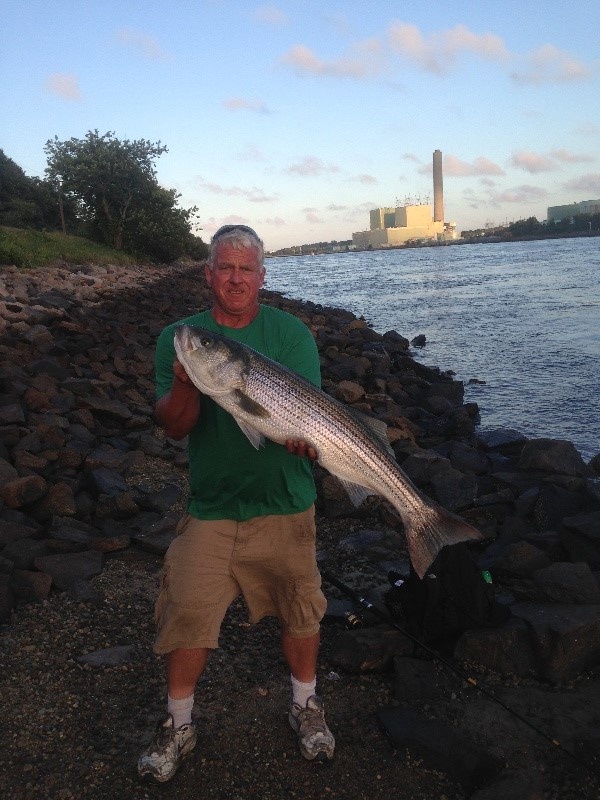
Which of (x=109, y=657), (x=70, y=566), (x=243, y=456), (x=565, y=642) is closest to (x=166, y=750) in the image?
(x=109, y=657)

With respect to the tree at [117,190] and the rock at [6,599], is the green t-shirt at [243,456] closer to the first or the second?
the rock at [6,599]

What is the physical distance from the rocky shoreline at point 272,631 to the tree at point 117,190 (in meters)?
42.7

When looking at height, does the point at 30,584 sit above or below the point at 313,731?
above

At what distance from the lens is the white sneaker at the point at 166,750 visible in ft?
11.4

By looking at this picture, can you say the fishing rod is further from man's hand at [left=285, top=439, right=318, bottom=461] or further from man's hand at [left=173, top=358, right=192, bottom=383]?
man's hand at [left=173, top=358, right=192, bottom=383]

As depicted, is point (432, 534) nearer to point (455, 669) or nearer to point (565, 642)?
point (455, 669)

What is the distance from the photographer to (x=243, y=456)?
12.1 feet

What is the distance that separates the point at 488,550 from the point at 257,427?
12.0ft

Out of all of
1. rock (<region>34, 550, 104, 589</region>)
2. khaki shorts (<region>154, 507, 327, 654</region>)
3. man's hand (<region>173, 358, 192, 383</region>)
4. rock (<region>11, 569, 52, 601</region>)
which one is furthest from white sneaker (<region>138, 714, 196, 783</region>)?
rock (<region>34, 550, 104, 589</region>)

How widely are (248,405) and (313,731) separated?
72.3 inches

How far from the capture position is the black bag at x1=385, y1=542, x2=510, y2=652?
4.54 meters

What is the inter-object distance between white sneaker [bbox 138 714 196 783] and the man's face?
89.5 inches

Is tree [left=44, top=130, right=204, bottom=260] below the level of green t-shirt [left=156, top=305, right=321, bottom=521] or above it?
above

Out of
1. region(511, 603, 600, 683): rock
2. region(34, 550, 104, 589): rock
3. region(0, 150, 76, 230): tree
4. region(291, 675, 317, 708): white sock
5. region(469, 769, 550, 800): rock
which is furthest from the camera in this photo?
region(0, 150, 76, 230): tree
